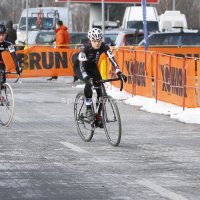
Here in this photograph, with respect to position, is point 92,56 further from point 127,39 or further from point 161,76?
point 127,39

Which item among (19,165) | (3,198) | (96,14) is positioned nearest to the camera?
(3,198)

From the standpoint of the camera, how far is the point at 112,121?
13.7m

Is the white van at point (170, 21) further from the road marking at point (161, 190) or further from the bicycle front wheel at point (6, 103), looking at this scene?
the road marking at point (161, 190)

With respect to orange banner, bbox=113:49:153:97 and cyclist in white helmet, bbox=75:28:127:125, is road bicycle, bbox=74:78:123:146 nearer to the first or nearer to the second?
cyclist in white helmet, bbox=75:28:127:125

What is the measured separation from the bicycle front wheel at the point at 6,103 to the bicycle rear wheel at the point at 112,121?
3076 mm

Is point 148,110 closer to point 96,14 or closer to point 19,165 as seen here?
point 19,165

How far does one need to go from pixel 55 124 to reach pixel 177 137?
2.72 m

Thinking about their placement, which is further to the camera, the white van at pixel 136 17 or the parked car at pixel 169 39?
the white van at pixel 136 17

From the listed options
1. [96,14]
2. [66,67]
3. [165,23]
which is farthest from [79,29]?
[66,67]

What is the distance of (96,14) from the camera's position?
231 feet

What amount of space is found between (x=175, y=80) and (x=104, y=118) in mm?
6440

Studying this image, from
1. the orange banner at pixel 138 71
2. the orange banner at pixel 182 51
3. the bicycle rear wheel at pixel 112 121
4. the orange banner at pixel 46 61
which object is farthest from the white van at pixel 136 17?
the bicycle rear wheel at pixel 112 121

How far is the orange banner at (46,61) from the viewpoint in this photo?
31.2m

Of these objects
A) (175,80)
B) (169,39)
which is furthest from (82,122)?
(169,39)
